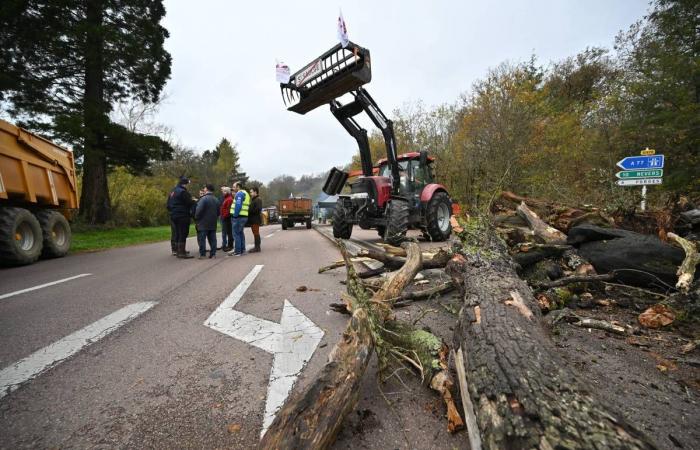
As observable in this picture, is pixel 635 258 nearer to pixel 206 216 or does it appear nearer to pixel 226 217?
pixel 206 216

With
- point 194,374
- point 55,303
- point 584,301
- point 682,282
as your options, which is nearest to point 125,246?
point 55,303

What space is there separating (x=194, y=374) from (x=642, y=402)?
105 inches

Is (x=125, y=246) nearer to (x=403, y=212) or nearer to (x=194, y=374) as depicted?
(x=403, y=212)

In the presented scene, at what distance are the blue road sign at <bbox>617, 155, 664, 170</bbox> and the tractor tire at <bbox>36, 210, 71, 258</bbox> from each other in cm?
1511

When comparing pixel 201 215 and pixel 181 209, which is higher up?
pixel 181 209

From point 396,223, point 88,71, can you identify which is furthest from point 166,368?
point 88,71

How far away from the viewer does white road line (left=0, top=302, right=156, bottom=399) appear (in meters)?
2.04

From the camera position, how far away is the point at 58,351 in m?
2.43

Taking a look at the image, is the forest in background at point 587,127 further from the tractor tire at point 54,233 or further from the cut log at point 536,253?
the tractor tire at point 54,233

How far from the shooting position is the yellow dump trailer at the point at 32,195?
648 cm

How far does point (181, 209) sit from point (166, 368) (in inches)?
249

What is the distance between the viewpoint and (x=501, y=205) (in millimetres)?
7184

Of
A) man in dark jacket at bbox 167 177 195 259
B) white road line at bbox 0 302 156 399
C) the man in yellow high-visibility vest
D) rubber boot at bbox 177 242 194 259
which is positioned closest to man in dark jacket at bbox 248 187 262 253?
the man in yellow high-visibility vest

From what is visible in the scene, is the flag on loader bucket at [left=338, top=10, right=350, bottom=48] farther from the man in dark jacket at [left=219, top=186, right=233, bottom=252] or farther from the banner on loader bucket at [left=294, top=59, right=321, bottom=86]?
the man in dark jacket at [left=219, top=186, right=233, bottom=252]
